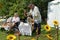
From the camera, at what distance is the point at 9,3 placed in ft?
42.0

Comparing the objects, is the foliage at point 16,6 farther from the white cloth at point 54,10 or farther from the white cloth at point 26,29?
the white cloth at point 26,29

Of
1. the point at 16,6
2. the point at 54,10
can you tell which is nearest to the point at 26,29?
the point at 54,10

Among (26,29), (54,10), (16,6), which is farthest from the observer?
(16,6)

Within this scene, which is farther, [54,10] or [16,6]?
[16,6]

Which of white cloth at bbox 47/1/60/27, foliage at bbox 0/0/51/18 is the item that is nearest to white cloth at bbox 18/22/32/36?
white cloth at bbox 47/1/60/27

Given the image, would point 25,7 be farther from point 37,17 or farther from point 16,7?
point 37,17

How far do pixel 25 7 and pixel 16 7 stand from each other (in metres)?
0.43

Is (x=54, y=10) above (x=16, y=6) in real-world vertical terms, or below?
below

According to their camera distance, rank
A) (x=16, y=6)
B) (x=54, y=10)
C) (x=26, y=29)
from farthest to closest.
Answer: (x=16, y=6) < (x=54, y=10) < (x=26, y=29)

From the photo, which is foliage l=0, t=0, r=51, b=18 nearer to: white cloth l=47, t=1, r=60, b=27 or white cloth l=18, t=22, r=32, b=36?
white cloth l=47, t=1, r=60, b=27

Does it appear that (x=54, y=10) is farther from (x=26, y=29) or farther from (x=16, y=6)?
(x=26, y=29)

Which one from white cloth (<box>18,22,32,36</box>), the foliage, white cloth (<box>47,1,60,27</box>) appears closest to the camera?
white cloth (<box>18,22,32,36</box>)

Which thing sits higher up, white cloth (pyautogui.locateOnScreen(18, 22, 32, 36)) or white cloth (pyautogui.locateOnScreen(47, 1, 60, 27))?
white cloth (pyautogui.locateOnScreen(47, 1, 60, 27))

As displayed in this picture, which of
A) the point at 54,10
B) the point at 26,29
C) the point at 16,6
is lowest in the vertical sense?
the point at 26,29
